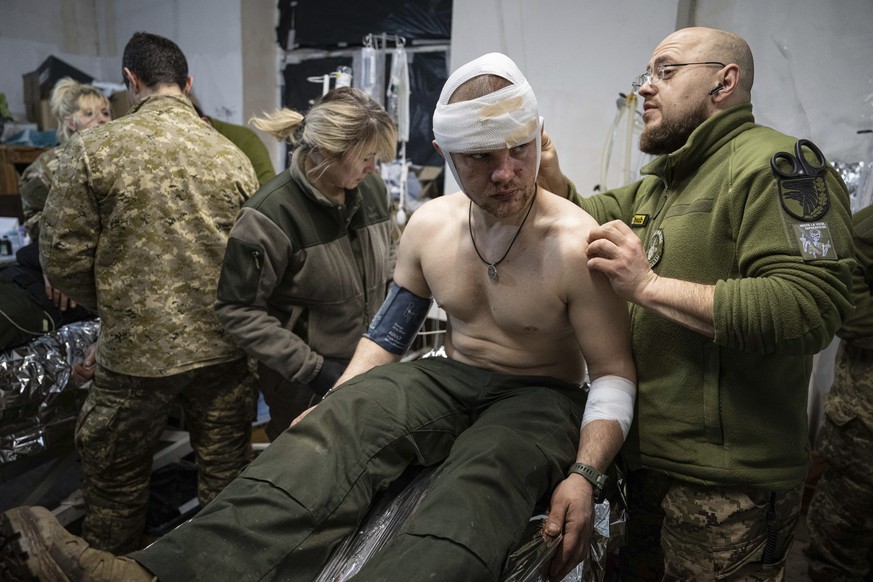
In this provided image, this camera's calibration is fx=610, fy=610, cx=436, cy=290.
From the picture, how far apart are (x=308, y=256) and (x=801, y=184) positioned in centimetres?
138

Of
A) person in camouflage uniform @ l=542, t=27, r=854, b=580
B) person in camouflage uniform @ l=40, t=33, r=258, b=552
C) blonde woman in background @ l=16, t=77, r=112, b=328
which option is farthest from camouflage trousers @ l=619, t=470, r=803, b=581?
blonde woman in background @ l=16, t=77, r=112, b=328

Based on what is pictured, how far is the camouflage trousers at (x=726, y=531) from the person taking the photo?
1329mm

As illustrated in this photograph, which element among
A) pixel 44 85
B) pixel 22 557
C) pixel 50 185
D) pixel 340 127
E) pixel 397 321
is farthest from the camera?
pixel 44 85

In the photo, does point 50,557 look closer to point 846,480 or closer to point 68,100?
point 846,480

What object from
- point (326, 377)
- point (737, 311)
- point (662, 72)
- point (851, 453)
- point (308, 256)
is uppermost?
point (662, 72)

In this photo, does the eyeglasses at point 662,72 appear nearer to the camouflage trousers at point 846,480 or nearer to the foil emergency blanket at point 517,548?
the foil emergency blanket at point 517,548

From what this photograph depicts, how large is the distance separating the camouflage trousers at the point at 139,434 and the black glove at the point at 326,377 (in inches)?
16.3

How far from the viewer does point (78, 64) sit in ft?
17.2

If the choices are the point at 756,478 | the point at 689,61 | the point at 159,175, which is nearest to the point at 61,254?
the point at 159,175

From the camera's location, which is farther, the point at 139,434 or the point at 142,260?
the point at 139,434

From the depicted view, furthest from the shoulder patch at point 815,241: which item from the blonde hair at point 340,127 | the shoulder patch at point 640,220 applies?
the blonde hair at point 340,127

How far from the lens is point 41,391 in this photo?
2424 mm

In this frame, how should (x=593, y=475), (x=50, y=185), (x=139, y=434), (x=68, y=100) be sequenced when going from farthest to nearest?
(x=68, y=100), (x=50, y=185), (x=139, y=434), (x=593, y=475)

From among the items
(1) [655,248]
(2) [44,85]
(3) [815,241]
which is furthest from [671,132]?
(2) [44,85]
